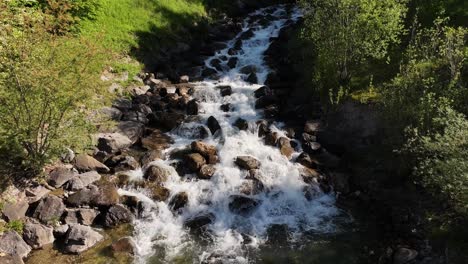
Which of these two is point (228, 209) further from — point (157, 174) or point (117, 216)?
point (117, 216)

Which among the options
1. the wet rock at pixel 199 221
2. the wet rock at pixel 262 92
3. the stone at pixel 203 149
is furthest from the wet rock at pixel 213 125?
the wet rock at pixel 199 221

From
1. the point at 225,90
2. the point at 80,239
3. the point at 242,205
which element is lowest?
the point at 80,239

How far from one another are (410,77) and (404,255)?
30.2 feet

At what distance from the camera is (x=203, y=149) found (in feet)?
83.4

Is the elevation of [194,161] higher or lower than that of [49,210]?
higher

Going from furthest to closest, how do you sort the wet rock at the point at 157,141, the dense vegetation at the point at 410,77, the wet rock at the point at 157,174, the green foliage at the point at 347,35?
the wet rock at the point at 157,141
the green foliage at the point at 347,35
the wet rock at the point at 157,174
the dense vegetation at the point at 410,77

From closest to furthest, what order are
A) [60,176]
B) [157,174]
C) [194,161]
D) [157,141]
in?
[60,176] → [157,174] → [194,161] → [157,141]

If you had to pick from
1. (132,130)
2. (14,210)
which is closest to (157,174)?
(132,130)

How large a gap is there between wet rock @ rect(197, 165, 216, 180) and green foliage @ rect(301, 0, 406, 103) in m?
8.80

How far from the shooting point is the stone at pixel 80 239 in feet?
60.4

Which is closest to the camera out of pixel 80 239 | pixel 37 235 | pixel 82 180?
pixel 37 235

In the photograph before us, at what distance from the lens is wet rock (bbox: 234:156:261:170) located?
79.8 feet

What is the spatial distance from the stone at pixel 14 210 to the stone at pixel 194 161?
8.80 meters

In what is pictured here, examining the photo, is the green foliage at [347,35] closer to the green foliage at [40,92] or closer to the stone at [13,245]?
the green foliage at [40,92]
